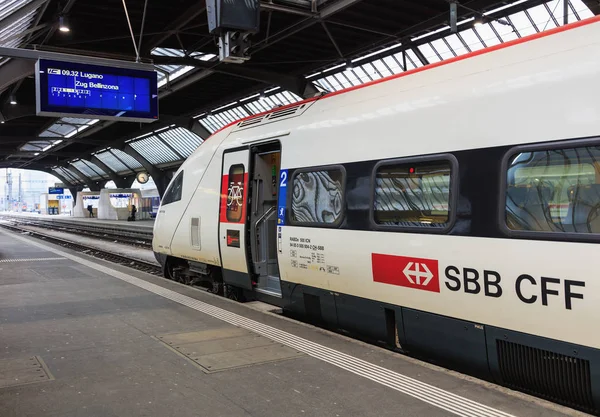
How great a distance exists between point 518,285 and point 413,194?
1.37 meters

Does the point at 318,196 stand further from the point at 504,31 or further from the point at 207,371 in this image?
the point at 504,31

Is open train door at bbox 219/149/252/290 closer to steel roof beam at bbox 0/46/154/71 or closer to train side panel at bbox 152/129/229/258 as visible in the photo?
train side panel at bbox 152/129/229/258

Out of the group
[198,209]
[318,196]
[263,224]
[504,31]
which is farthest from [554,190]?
[504,31]

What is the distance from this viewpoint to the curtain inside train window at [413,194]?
15.4 feet

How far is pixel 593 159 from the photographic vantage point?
11.8 feet

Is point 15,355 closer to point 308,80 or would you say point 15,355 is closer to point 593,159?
point 593,159

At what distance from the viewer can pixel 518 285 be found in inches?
157

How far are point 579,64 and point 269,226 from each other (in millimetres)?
4900

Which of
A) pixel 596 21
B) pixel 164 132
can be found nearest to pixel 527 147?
pixel 596 21

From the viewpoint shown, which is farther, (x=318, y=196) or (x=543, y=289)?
(x=318, y=196)

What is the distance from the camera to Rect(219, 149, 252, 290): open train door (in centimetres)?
776

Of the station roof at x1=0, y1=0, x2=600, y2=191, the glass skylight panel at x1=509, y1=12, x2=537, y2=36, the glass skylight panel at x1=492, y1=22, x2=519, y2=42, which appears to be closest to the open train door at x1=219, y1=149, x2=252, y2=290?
the station roof at x1=0, y1=0, x2=600, y2=191

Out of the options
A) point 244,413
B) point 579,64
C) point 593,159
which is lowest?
point 244,413

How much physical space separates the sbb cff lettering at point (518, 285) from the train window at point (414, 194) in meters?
0.45
